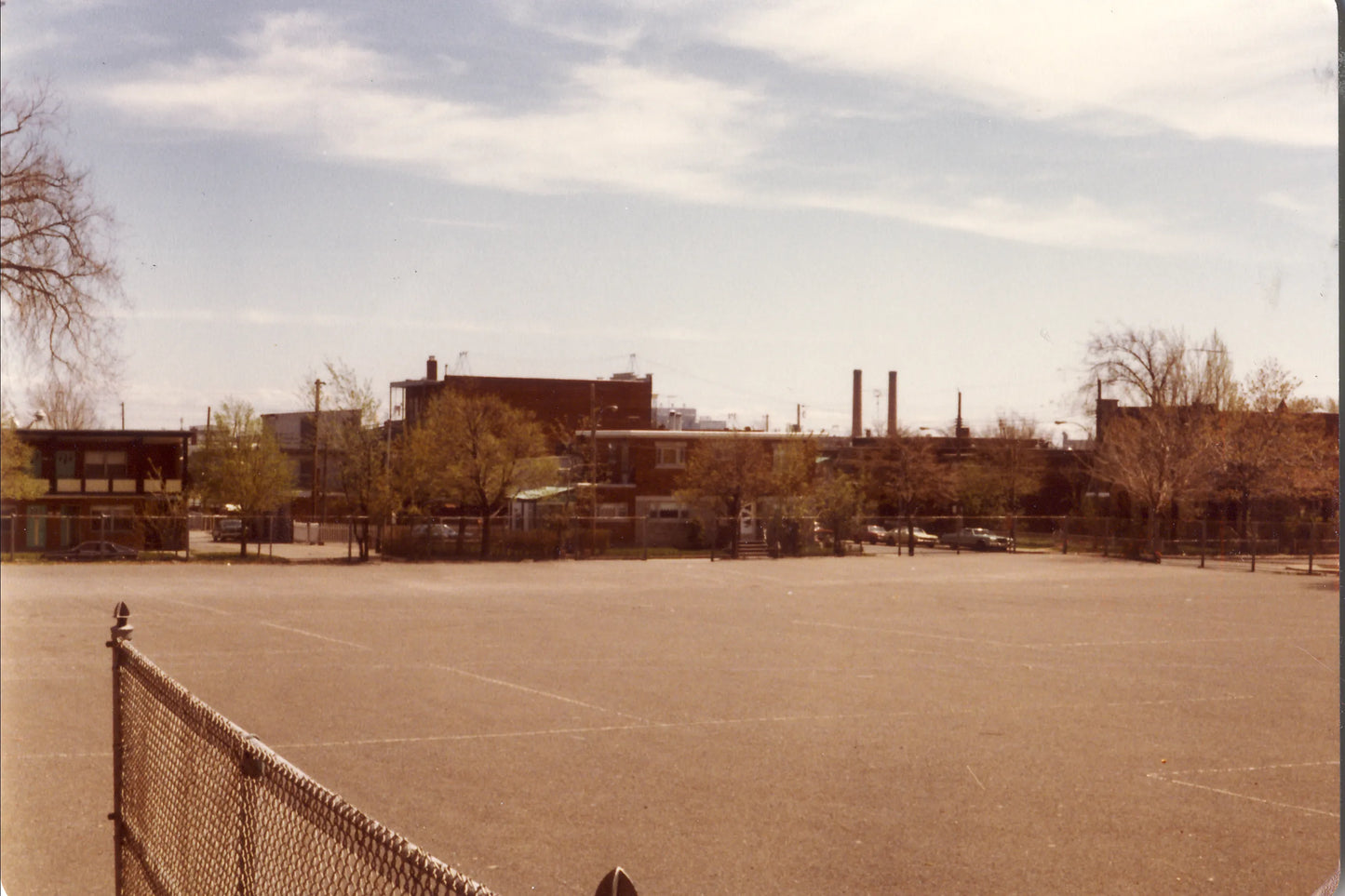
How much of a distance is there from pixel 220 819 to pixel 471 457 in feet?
136

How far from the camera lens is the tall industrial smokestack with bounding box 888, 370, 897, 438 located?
58.6 metres

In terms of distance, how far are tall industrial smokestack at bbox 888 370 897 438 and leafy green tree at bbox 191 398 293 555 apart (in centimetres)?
A: 2811

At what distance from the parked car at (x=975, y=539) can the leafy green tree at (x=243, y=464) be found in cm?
2694

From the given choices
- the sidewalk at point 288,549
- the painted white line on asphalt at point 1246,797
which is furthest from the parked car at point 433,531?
the painted white line on asphalt at point 1246,797

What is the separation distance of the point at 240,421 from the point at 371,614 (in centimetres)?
2473

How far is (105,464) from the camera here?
4978 cm

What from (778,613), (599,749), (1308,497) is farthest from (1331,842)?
(778,613)

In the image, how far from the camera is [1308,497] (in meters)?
18.2

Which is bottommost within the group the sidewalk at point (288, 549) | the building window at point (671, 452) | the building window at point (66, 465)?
the sidewalk at point (288, 549)

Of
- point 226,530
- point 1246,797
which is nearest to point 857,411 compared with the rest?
point 226,530

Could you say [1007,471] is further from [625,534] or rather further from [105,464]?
[105,464]

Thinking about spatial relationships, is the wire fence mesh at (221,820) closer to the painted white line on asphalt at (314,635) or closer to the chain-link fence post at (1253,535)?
the painted white line on asphalt at (314,635)

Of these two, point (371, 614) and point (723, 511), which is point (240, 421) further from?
point (371, 614)

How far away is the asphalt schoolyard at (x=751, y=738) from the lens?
714 cm
